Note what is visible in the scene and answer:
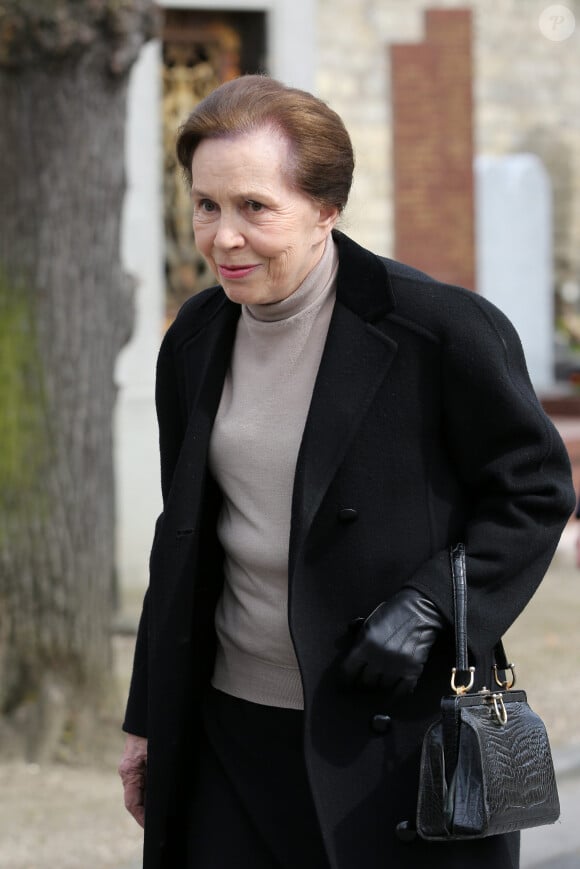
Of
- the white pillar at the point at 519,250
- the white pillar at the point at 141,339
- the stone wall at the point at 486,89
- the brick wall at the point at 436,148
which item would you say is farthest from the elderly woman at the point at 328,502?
the white pillar at the point at 519,250

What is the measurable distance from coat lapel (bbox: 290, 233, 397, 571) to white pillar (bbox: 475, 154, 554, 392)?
628 inches

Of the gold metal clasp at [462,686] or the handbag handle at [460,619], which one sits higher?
the handbag handle at [460,619]

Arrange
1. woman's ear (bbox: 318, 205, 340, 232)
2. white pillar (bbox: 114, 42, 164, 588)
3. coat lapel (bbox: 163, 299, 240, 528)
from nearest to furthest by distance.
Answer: woman's ear (bbox: 318, 205, 340, 232), coat lapel (bbox: 163, 299, 240, 528), white pillar (bbox: 114, 42, 164, 588)

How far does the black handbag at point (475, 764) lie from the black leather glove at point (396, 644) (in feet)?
0.20

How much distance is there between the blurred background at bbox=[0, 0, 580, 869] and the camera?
18.5 feet

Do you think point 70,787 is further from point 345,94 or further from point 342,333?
point 345,94

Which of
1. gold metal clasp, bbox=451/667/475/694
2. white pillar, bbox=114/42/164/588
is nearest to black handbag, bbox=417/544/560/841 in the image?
gold metal clasp, bbox=451/667/475/694

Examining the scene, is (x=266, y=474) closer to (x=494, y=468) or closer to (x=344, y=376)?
(x=344, y=376)

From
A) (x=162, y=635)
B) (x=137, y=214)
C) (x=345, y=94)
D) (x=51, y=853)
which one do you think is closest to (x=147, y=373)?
(x=137, y=214)

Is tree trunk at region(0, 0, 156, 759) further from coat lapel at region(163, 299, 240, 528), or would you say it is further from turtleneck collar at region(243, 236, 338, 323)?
turtleneck collar at region(243, 236, 338, 323)

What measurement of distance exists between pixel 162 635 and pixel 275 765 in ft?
0.93

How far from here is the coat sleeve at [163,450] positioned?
2.78 meters

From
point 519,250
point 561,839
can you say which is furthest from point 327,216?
point 519,250

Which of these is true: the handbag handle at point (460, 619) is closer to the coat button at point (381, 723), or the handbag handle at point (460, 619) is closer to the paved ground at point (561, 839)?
the coat button at point (381, 723)
